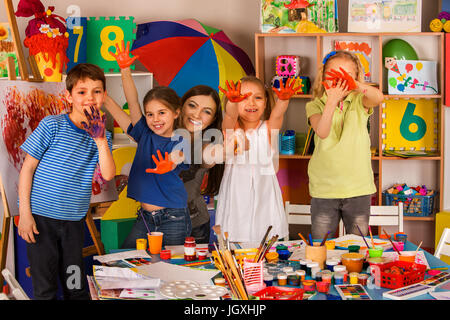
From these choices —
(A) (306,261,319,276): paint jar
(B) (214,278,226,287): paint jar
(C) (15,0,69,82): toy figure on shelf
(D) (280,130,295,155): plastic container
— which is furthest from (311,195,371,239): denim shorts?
(C) (15,0,69,82): toy figure on shelf

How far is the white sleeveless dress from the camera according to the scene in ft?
8.17

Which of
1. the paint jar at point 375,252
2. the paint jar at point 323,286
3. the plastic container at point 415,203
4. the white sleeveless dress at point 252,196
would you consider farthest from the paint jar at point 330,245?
the plastic container at point 415,203

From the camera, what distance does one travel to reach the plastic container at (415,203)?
3387 millimetres

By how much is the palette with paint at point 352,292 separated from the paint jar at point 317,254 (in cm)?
15

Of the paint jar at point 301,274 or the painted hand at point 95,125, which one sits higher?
the painted hand at point 95,125

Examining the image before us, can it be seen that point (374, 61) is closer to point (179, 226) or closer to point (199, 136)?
point (199, 136)

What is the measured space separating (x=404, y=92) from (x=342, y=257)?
1848 millimetres

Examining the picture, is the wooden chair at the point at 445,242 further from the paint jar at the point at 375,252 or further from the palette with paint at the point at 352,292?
the palette with paint at the point at 352,292

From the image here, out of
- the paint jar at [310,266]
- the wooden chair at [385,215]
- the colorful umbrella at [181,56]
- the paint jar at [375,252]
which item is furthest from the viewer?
the colorful umbrella at [181,56]

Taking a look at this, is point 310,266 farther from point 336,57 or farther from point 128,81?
point 128,81

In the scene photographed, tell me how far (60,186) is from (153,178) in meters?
0.38

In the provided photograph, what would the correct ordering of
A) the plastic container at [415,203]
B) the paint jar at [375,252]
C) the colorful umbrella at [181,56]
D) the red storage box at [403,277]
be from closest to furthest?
the red storage box at [403,277] → the paint jar at [375,252] → the colorful umbrella at [181,56] → the plastic container at [415,203]

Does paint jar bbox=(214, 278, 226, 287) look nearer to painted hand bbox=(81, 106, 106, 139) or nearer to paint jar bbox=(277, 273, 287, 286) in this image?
paint jar bbox=(277, 273, 287, 286)

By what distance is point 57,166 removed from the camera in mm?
2156
